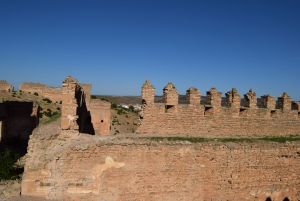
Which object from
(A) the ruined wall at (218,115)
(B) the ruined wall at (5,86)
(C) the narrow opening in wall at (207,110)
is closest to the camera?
(A) the ruined wall at (218,115)

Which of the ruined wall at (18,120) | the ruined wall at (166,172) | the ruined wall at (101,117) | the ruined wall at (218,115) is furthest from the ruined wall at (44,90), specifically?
the ruined wall at (166,172)

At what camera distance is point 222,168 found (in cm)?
1273

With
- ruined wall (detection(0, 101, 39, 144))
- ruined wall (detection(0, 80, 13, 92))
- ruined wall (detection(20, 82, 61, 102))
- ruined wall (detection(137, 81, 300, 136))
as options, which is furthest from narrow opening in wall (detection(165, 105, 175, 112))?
ruined wall (detection(20, 82, 61, 102))

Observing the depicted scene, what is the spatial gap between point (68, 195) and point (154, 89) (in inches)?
180

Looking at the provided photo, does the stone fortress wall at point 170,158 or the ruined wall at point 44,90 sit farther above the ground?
the ruined wall at point 44,90

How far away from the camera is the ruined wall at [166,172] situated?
35.8 feet

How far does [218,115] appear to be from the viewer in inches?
570

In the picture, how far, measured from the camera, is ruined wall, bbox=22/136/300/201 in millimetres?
10922

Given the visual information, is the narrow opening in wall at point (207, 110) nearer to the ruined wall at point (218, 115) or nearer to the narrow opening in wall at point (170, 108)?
the ruined wall at point (218, 115)

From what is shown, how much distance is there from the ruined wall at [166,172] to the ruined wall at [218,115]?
1517mm

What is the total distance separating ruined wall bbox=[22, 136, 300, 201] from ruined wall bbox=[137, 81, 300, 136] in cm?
152

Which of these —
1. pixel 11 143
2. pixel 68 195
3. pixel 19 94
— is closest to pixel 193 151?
pixel 68 195

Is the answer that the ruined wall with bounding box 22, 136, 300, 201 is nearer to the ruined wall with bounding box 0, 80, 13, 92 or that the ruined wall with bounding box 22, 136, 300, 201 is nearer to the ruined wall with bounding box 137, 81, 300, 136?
the ruined wall with bounding box 137, 81, 300, 136

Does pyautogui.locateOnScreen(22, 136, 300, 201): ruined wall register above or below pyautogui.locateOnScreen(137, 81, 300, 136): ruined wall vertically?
below
